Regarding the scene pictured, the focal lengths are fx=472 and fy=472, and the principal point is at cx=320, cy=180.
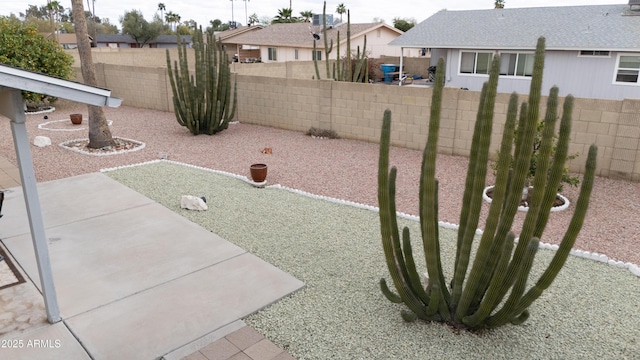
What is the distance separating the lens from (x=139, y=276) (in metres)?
5.48

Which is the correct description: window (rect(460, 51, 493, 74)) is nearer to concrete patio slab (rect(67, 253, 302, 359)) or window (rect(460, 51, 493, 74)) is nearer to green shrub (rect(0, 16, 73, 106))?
green shrub (rect(0, 16, 73, 106))

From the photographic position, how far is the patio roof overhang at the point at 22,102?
3762mm

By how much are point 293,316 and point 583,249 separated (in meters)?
4.26

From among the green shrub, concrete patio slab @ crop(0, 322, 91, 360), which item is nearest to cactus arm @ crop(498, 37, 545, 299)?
concrete patio slab @ crop(0, 322, 91, 360)

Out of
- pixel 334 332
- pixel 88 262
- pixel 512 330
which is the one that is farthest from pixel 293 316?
pixel 88 262

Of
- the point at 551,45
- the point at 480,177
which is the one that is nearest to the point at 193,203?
the point at 480,177

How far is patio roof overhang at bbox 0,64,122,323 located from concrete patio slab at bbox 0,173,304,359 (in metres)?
0.72

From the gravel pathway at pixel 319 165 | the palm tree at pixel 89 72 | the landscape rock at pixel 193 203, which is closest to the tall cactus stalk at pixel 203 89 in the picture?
the gravel pathway at pixel 319 165

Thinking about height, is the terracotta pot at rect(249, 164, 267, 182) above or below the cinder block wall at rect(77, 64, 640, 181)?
below

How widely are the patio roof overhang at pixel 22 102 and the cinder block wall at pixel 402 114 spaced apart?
28.9 feet

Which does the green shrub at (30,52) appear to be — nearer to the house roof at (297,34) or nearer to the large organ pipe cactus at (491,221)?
the large organ pipe cactus at (491,221)

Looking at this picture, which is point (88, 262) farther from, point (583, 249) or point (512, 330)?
point (583, 249)

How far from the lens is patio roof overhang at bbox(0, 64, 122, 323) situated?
12.3 feet

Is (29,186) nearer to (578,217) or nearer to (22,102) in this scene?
(22,102)
